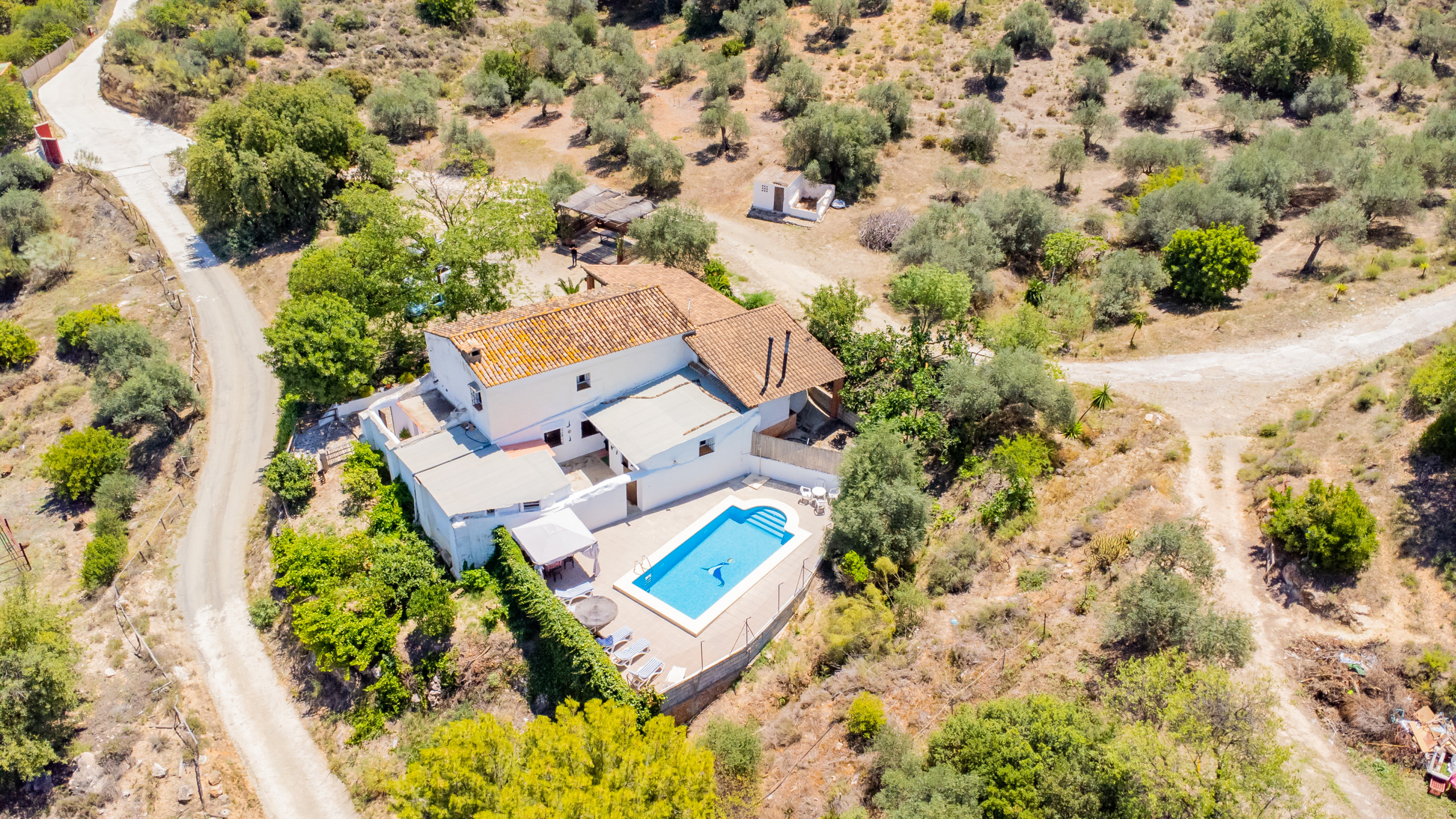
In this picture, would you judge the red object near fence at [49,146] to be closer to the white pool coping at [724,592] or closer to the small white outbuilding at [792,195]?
the small white outbuilding at [792,195]

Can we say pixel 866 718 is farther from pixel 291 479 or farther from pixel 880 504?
pixel 291 479

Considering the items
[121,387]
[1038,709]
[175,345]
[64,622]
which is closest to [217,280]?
[175,345]

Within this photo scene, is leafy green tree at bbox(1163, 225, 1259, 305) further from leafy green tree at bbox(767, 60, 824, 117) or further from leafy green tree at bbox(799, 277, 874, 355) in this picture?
leafy green tree at bbox(767, 60, 824, 117)

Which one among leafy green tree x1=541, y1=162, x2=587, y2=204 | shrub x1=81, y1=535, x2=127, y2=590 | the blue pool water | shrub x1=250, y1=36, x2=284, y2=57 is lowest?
shrub x1=81, y1=535, x2=127, y2=590

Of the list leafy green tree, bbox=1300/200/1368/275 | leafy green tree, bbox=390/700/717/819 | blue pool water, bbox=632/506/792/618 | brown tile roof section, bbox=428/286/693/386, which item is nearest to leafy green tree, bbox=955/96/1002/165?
leafy green tree, bbox=1300/200/1368/275

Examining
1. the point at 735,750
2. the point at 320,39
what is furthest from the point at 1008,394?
the point at 320,39

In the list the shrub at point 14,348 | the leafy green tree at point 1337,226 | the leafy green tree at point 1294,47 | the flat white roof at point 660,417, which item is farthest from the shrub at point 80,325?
the leafy green tree at point 1294,47
